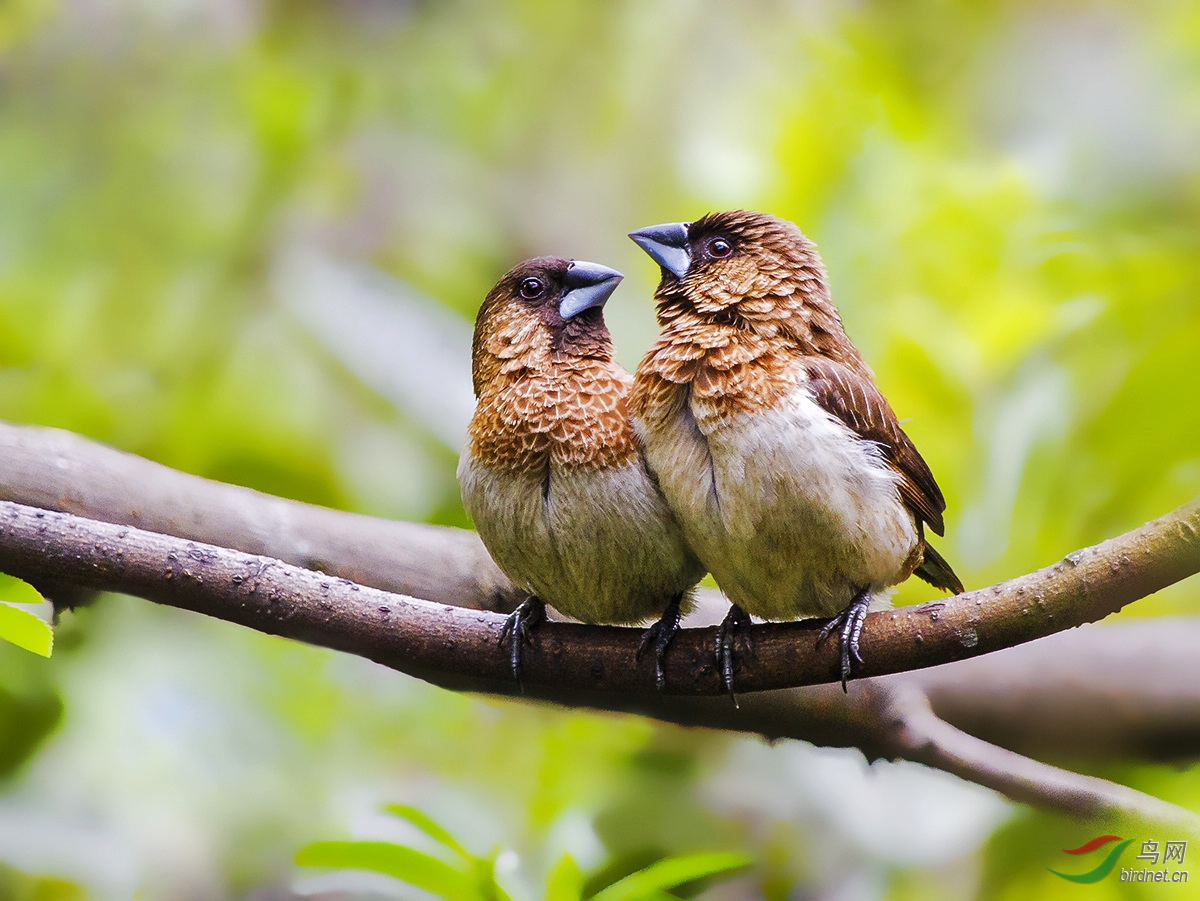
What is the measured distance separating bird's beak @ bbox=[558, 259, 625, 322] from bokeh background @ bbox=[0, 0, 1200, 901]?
19.5 inches

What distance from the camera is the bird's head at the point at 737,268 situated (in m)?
1.14

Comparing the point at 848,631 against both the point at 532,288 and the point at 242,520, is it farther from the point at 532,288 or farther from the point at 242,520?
the point at 242,520

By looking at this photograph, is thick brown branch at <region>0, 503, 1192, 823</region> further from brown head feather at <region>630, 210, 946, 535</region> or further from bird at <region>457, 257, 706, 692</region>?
brown head feather at <region>630, 210, 946, 535</region>

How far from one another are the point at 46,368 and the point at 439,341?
684 millimetres

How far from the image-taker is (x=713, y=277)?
1.17m

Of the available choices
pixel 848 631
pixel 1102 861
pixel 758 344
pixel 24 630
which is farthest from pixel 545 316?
pixel 1102 861

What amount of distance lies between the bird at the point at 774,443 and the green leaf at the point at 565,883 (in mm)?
393

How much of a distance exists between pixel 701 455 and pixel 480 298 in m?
0.96

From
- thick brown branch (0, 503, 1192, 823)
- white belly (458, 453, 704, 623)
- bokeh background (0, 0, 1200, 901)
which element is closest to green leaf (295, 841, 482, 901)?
bokeh background (0, 0, 1200, 901)

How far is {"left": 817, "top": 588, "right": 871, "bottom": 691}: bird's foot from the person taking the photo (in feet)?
3.20

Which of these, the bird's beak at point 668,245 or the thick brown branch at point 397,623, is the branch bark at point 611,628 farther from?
the bird's beak at point 668,245

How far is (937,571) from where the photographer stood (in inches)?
48.4

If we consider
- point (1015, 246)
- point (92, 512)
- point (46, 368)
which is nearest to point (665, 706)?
point (92, 512)

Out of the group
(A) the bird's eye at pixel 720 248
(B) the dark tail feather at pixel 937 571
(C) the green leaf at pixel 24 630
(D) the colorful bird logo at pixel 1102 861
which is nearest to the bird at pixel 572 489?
(A) the bird's eye at pixel 720 248
